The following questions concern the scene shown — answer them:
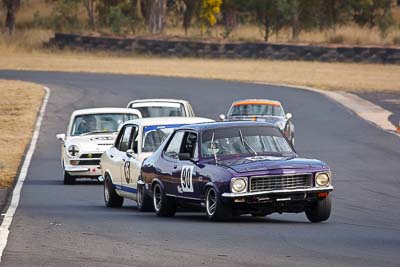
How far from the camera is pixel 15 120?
38.7 meters

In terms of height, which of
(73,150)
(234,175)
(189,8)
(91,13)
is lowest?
(91,13)

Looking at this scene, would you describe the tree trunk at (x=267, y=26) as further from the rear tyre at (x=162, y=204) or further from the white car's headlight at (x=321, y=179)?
the white car's headlight at (x=321, y=179)

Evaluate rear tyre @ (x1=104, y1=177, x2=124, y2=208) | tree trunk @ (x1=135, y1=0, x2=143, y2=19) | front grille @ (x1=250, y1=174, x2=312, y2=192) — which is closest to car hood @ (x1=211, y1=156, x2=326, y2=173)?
front grille @ (x1=250, y1=174, x2=312, y2=192)

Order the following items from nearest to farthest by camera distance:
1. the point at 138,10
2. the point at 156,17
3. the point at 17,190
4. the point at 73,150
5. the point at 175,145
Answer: the point at 175,145
the point at 17,190
the point at 73,150
the point at 156,17
the point at 138,10

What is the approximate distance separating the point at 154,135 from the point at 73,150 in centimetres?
512

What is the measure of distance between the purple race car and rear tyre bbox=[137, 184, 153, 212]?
7 centimetres

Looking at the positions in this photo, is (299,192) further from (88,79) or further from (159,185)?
(88,79)

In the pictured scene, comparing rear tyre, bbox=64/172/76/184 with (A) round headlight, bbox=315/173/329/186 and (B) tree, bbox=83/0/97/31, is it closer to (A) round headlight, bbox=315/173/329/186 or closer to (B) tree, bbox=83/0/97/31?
(A) round headlight, bbox=315/173/329/186

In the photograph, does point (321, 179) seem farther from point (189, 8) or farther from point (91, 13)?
point (189, 8)

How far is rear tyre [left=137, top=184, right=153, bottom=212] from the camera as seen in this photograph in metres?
17.0

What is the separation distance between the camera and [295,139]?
33.1m

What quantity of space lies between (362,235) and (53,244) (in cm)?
334

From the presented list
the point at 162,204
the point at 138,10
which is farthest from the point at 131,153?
the point at 138,10

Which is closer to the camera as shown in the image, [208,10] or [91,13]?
[208,10]
